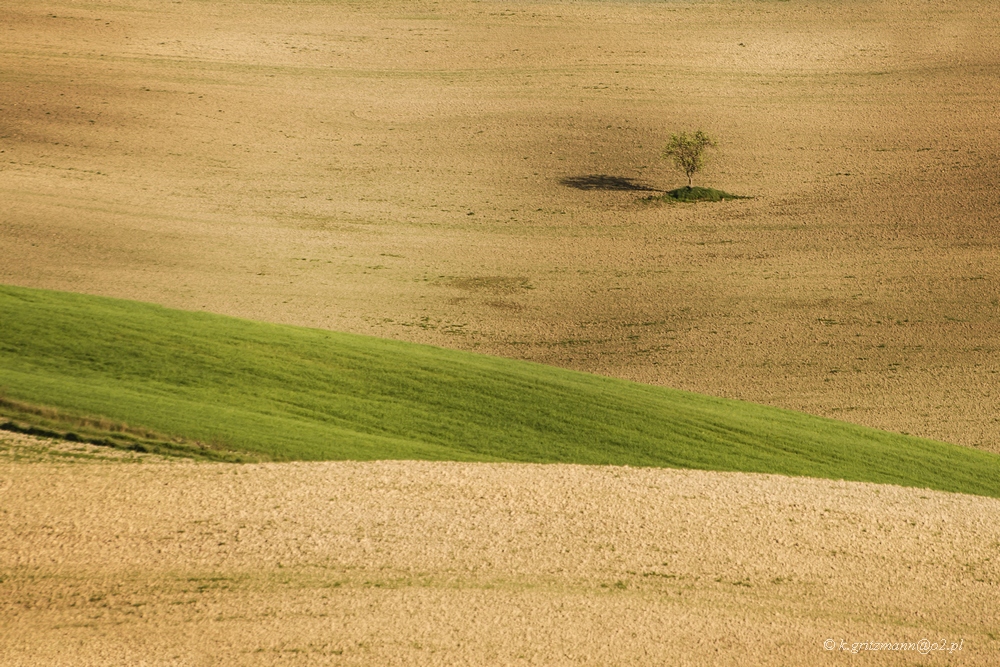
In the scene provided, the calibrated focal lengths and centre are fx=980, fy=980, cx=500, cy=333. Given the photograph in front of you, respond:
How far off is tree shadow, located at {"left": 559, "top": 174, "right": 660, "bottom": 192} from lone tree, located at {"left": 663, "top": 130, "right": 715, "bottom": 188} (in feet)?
4.20

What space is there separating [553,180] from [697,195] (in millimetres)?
4841

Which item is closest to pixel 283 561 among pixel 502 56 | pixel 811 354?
pixel 811 354

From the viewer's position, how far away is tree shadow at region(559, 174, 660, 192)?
3294cm

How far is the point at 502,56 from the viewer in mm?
42438

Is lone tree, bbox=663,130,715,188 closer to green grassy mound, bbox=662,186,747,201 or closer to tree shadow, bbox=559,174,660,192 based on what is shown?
green grassy mound, bbox=662,186,747,201

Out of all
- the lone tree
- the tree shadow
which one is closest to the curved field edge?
the tree shadow

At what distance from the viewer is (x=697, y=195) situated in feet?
106

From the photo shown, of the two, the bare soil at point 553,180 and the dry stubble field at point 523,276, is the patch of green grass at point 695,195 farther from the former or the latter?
the dry stubble field at point 523,276

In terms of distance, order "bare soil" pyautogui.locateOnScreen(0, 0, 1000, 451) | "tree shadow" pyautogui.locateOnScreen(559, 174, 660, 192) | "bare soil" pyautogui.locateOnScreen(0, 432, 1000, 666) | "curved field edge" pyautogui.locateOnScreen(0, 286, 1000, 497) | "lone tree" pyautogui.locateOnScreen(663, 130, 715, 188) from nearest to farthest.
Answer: "bare soil" pyautogui.locateOnScreen(0, 432, 1000, 666) < "curved field edge" pyautogui.locateOnScreen(0, 286, 1000, 497) < "bare soil" pyautogui.locateOnScreen(0, 0, 1000, 451) < "lone tree" pyautogui.locateOnScreen(663, 130, 715, 188) < "tree shadow" pyautogui.locateOnScreen(559, 174, 660, 192)

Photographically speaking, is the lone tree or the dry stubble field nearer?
the dry stubble field

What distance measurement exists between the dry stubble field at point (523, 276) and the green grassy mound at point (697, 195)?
71 centimetres

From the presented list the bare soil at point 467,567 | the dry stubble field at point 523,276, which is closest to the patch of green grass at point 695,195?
the dry stubble field at point 523,276

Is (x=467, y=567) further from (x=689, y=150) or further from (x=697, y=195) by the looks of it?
(x=689, y=150)

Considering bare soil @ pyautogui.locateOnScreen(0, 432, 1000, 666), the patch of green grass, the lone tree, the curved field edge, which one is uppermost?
the lone tree
